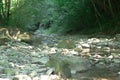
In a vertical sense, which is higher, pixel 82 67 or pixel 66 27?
pixel 82 67

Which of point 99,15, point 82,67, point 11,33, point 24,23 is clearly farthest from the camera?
point 24,23

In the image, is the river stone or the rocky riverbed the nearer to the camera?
the rocky riverbed

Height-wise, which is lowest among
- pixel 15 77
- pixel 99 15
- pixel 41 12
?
pixel 41 12

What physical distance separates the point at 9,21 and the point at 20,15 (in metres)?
0.66

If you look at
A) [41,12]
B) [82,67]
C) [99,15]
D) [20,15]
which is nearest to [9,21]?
[20,15]

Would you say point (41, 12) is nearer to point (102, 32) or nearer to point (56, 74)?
point (102, 32)

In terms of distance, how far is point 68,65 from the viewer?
19.2 ft

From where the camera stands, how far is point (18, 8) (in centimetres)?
1689

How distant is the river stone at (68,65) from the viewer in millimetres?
5119

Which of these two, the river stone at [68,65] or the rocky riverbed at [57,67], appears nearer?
the rocky riverbed at [57,67]

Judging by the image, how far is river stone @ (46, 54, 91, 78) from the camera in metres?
5.12

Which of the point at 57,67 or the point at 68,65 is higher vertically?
the point at 57,67

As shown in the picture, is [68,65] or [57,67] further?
[68,65]

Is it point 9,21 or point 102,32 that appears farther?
point 9,21
